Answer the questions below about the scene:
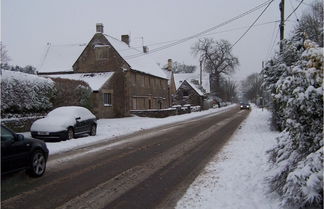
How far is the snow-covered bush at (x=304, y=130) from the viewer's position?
4.63 meters

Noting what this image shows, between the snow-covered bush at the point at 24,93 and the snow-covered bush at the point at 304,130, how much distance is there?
56.1ft

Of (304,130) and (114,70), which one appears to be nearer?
(304,130)

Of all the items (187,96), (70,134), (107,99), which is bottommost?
(70,134)

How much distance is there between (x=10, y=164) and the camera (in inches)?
294

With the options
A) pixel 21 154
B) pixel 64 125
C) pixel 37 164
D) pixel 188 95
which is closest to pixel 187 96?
pixel 188 95

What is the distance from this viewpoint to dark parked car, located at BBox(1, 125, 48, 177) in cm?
738

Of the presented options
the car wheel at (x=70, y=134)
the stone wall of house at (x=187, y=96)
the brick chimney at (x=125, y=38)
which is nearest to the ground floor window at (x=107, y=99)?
the brick chimney at (x=125, y=38)

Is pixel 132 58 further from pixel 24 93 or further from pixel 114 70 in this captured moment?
pixel 24 93

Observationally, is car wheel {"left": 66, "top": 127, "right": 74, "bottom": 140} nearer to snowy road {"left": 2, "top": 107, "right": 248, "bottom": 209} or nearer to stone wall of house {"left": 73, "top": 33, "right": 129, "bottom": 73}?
snowy road {"left": 2, "top": 107, "right": 248, "bottom": 209}

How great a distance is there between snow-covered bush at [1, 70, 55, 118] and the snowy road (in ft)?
29.6

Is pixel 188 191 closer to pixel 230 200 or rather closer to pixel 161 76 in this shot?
pixel 230 200

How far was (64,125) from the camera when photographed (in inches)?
627

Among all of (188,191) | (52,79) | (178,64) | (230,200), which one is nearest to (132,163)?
(188,191)

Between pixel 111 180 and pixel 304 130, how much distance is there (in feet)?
15.1
